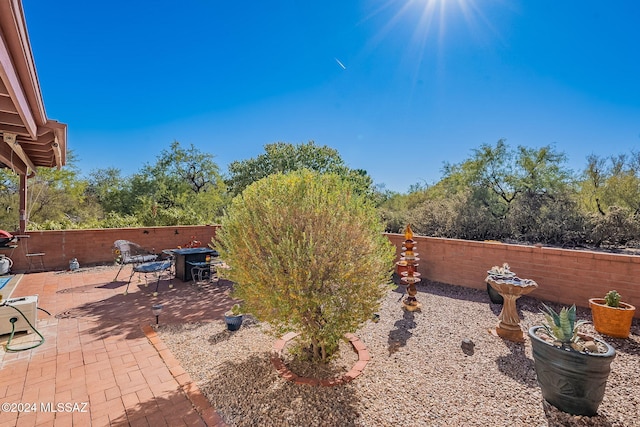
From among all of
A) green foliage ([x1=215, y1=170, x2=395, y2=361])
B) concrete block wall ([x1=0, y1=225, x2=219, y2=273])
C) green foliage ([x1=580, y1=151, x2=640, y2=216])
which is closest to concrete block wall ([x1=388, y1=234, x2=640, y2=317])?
green foliage ([x1=215, y1=170, x2=395, y2=361])

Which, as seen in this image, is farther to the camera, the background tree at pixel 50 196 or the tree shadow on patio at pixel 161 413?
the background tree at pixel 50 196

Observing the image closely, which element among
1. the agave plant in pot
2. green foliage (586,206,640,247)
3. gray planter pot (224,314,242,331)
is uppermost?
green foliage (586,206,640,247)

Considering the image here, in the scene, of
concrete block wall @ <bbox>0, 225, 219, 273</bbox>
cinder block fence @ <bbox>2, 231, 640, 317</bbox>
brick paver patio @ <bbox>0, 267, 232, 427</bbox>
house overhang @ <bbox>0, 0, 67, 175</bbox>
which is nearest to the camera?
house overhang @ <bbox>0, 0, 67, 175</bbox>

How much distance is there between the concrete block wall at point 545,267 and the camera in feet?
14.6

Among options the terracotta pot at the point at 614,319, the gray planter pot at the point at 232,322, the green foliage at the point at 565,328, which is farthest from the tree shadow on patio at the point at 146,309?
the terracotta pot at the point at 614,319

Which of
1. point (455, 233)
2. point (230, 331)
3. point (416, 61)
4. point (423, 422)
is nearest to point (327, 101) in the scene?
point (416, 61)

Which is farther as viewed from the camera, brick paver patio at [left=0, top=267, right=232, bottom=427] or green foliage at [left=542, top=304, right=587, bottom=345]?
green foliage at [left=542, top=304, right=587, bottom=345]

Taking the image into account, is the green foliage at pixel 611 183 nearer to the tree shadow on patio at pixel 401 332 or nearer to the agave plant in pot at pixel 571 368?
the tree shadow on patio at pixel 401 332

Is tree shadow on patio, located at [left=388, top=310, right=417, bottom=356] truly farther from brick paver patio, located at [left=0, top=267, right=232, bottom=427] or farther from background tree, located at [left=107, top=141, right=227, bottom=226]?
background tree, located at [left=107, top=141, right=227, bottom=226]

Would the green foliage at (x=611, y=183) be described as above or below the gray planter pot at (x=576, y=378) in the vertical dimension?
above

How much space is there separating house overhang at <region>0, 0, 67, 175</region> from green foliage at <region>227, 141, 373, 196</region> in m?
9.85

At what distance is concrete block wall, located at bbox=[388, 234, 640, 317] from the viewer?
4.45 meters

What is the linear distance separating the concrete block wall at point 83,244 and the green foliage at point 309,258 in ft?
24.6

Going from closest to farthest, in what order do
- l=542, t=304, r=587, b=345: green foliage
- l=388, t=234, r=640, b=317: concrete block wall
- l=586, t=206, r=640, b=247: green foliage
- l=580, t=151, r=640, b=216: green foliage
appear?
l=542, t=304, r=587, b=345: green foliage, l=388, t=234, r=640, b=317: concrete block wall, l=586, t=206, r=640, b=247: green foliage, l=580, t=151, r=640, b=216: green foliage
